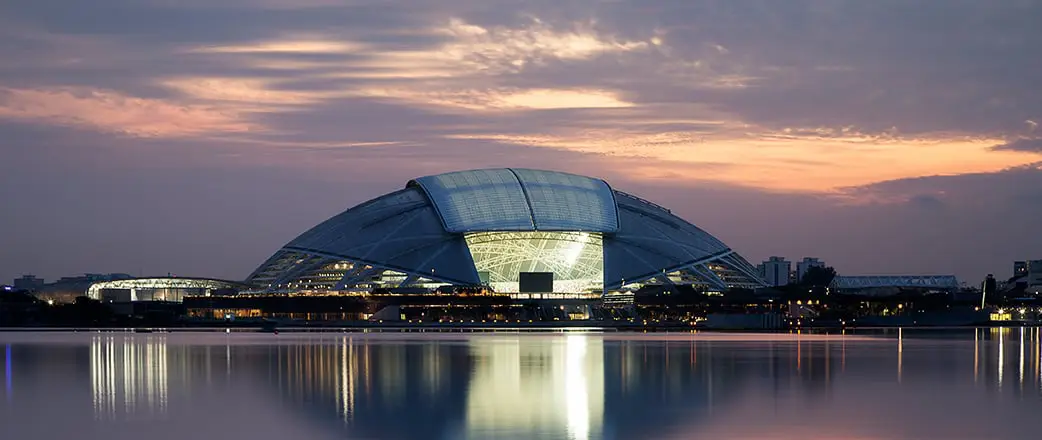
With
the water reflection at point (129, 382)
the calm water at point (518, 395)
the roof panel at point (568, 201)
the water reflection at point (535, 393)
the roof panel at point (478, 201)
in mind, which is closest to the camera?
the calm water at point (518, 395)

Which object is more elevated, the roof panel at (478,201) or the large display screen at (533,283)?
the roof panel at (478,201)

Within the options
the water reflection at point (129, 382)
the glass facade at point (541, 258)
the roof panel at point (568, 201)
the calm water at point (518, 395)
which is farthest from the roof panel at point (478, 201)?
the calm water at point (518, 395)

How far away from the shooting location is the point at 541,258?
179 meters

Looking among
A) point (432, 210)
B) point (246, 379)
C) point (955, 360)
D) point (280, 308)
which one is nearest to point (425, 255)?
point (432, 210)

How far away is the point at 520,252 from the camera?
178 m

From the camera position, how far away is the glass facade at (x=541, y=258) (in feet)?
577

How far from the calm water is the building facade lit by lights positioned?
9035 cm

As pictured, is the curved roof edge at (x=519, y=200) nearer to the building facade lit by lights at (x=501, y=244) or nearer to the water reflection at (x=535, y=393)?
the building facade lit by lights at (x=501, y=244)

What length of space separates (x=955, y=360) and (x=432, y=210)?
107683 mm

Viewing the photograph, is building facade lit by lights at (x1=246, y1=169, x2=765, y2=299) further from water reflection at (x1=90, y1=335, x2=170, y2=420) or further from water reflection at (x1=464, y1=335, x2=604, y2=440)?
water reflection at (x1=464, y1=335, x2=604, y2=440)

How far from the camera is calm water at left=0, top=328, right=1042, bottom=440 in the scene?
36062 mm

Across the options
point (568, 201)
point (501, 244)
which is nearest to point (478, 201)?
point (501, 244)

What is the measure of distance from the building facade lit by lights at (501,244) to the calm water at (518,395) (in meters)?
90.4

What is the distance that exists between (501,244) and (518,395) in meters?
131
